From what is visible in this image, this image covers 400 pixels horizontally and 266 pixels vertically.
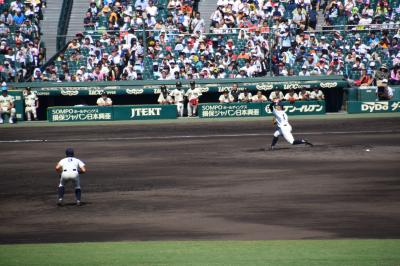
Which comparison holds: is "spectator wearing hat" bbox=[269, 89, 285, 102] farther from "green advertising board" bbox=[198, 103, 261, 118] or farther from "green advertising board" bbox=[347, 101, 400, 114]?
"green advertising board" bbox=[347, 101, 400, 114]

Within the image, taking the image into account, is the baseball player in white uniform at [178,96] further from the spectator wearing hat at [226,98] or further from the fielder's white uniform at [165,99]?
the spectator wearing hat at [226,98]

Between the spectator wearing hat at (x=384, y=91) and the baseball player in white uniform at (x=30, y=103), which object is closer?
the spectator wearing hat at (x=384, y=91)

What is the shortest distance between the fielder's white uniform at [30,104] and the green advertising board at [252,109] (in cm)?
833

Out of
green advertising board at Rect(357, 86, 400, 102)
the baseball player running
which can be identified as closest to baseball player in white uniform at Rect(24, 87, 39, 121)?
green advertising board at Rect(357, 86, 400, 102)

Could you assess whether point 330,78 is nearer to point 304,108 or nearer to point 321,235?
point 304,108

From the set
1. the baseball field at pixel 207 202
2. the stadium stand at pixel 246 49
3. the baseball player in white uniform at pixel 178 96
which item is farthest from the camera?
the stadium stand at pixel 246 49

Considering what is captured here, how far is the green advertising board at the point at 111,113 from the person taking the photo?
4581 centimetres

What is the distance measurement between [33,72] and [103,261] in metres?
33.0

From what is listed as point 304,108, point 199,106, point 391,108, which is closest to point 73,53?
point 199,106

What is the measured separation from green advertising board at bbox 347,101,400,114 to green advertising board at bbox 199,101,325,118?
1446 mm

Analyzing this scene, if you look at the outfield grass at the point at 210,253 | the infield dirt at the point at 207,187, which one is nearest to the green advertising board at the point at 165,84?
the infield dirt at the point at 207,187

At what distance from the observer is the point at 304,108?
151ft

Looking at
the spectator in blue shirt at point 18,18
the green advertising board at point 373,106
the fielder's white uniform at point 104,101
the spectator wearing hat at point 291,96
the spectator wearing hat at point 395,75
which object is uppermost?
the spectator in blue shirt at point 18,18

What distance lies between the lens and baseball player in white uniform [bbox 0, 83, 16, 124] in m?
44.5
